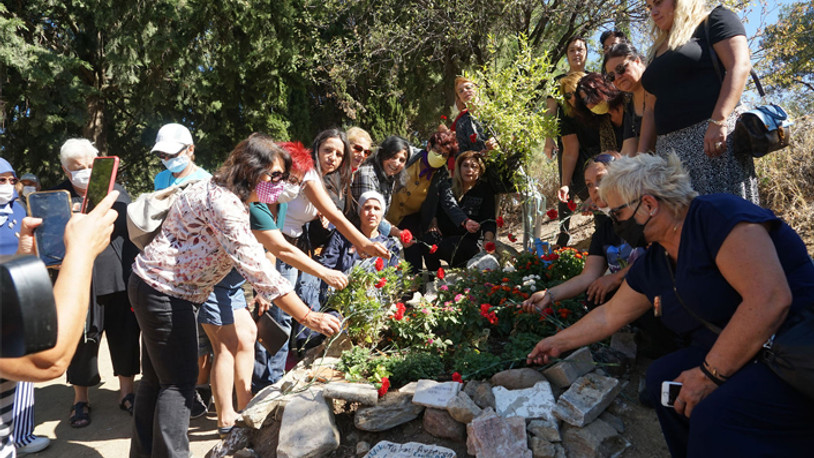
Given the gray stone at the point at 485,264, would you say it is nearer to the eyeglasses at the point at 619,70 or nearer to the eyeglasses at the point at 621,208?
the eyeglasses at the point at 619,70

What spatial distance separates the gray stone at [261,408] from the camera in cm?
301

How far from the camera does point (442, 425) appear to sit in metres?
2.73

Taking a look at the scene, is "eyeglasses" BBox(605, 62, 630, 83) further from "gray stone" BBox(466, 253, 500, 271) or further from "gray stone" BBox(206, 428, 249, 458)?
"gray stone" BBox(206, 428, 249, 458)

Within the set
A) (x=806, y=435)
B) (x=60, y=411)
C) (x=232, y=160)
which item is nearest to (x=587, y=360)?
(x=806, y=435)

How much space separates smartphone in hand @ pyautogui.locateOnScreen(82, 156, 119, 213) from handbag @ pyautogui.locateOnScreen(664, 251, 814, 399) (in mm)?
2517

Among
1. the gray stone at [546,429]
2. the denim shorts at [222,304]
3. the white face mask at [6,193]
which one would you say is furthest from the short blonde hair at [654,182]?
the white face mask at [6,193]

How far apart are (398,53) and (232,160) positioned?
7.20 m

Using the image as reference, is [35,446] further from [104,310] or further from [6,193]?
[6,193]

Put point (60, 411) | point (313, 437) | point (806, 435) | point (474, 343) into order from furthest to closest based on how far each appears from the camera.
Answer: point (60, 411)
point (474, 343)
point (313, 437)
point (806, 435)

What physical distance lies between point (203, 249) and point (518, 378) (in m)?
1.71

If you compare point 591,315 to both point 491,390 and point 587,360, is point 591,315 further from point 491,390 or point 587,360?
point 491,390

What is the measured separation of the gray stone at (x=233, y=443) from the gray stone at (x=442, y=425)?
3.46ft

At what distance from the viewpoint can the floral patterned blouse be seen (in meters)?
2.51

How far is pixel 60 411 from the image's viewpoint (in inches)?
167
